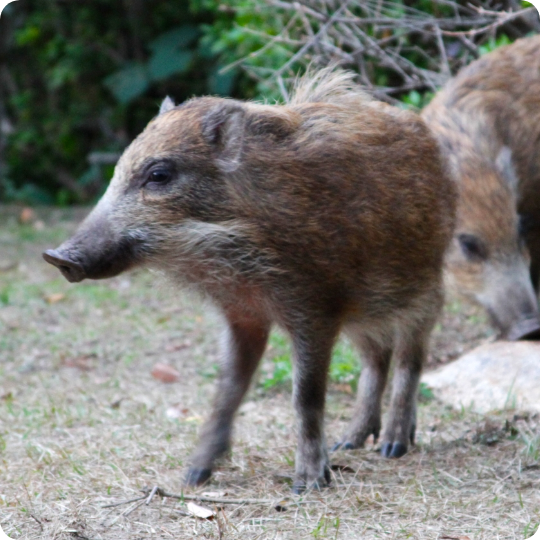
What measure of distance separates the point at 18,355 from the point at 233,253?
2979 millimetres

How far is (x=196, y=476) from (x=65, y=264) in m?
1.06

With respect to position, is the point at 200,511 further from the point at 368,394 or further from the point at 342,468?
the point at 368,394

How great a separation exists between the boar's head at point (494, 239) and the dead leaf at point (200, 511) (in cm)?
295

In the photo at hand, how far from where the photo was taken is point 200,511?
309 centimetres

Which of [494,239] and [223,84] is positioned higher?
[223,84]

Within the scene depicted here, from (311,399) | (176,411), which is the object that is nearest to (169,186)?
(311,399)

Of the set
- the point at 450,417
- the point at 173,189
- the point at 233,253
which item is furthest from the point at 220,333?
the point at 450,417

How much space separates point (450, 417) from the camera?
443 cm

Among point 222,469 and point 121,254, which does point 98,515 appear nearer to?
point 222,469

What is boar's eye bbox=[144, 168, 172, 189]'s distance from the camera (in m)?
3.38

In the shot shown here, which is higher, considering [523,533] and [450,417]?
[523,533]

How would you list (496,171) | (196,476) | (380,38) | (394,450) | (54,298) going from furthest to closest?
(54,298)
(380,38)
(496,171)
(394,450)
(196,476)

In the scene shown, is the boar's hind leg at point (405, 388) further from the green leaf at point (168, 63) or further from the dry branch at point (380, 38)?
the green leaf at point (168, 63)

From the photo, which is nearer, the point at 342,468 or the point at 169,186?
the point at 169,186
